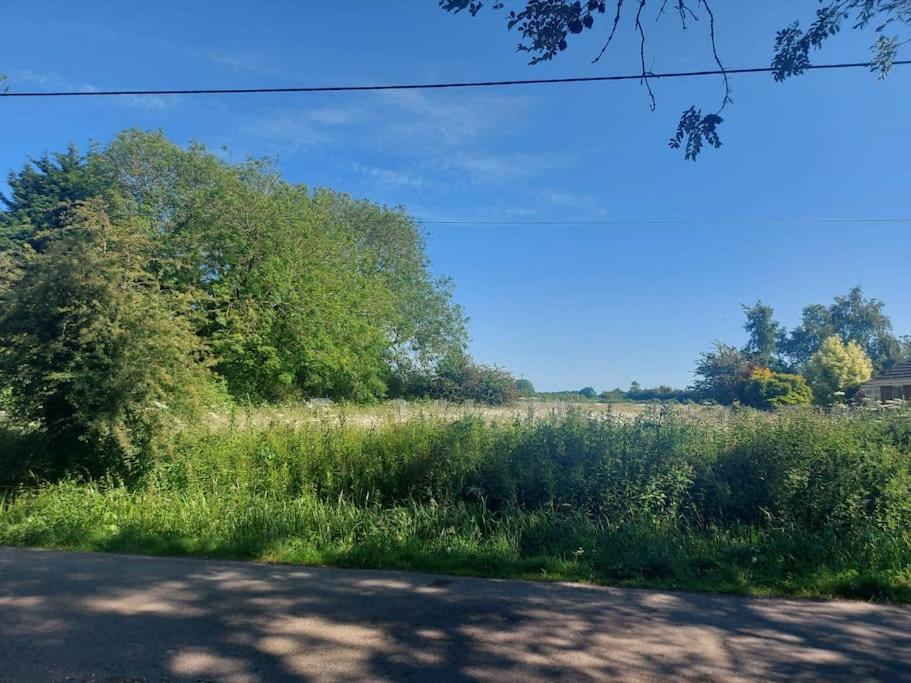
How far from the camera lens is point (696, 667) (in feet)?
13.6

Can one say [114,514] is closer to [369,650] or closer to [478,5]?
[369,650]

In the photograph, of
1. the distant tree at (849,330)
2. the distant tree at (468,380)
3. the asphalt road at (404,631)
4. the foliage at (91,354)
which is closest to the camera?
the asphalt road at (404,631)

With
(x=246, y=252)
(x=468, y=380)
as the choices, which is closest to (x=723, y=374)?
(x=468, y=380)

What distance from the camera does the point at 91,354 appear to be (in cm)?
1015

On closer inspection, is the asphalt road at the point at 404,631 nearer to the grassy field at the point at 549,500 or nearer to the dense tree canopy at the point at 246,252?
the grassy field at the point at 549,500

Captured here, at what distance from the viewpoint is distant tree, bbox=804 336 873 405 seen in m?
32.2

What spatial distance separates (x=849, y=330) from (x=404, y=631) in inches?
2688

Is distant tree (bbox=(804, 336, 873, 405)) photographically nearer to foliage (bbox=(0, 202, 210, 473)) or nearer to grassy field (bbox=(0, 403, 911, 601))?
grassy field (bbox=(0, 403, 911, 601))

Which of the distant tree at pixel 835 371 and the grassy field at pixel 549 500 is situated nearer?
the grassy field at pixel 549 500

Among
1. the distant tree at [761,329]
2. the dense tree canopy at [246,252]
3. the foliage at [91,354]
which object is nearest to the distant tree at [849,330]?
the distant tree at [761,329]

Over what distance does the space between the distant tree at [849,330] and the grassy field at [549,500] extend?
56.7 metres

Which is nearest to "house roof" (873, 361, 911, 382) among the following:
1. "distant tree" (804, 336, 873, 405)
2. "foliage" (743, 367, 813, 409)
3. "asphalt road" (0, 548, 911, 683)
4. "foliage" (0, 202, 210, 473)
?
"distant tree" (804, 336, 873, 405)

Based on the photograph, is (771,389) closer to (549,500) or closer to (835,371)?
(835,371)

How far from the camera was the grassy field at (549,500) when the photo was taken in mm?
6773
